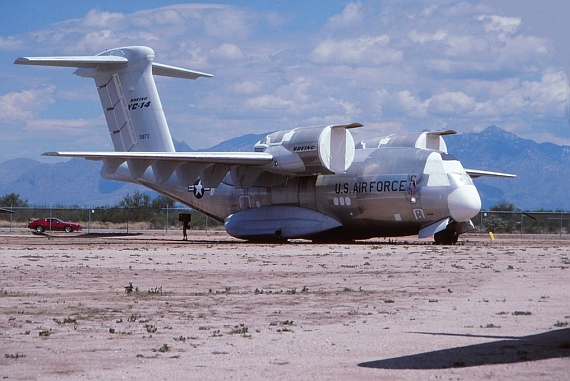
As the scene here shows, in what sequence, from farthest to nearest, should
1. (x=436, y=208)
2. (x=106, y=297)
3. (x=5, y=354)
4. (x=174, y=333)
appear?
(x=436, y=208), (x=106, y=297), (x=174, y=333), (x=5, y=354)

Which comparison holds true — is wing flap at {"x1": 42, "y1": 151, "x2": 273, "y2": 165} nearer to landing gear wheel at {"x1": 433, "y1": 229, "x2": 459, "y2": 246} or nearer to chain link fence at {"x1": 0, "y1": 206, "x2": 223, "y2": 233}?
landing gear wheel at {"x1": 433, "y1": 229, "x2": 459, "y2": 246}

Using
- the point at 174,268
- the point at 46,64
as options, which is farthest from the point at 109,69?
the point at 174,268

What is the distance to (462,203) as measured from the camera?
32844mm

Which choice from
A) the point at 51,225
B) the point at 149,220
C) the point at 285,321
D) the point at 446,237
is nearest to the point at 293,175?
the point at 446,237

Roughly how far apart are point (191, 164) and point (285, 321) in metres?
25.5

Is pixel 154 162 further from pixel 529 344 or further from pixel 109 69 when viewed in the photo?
pixel 529 344

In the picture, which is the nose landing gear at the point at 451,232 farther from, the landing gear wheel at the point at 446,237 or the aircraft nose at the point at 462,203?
the aircraft nose at the point at 462,203

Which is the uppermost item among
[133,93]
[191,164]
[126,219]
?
[133,93]

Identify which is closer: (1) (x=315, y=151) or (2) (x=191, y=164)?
(1) (x=315, y=151)

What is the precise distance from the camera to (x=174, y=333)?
37.3 feet

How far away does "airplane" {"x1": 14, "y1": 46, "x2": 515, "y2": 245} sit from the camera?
33625mm

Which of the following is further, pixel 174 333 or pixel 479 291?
pixel 479 291

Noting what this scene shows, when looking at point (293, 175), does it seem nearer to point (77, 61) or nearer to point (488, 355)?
point (77, 61)

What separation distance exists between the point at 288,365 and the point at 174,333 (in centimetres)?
266
